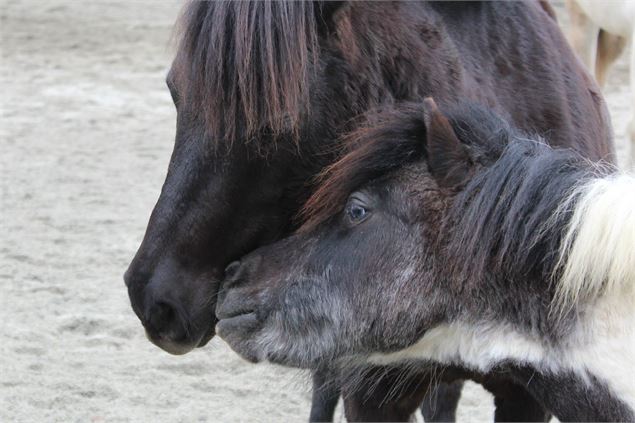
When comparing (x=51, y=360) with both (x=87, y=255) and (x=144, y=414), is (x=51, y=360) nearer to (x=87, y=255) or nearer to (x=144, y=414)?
(x=144, y=414)

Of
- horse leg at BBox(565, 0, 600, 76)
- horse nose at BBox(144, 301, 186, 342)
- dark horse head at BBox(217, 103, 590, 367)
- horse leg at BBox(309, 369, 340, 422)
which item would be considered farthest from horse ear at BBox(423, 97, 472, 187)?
horse leg at BBox(565, 0, 600, 76)

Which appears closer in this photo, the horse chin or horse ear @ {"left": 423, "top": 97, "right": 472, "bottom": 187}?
horse ear @ {"left": 423, "top": 97, "right": 472, "bottom": 187}

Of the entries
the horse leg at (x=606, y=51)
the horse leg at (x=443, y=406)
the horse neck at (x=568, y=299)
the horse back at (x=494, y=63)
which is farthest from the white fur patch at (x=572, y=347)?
the horse leg at (x=606, y=51)

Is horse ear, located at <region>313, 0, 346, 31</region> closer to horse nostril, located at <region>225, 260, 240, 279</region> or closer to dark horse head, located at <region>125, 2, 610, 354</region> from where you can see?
dark horse head, located at <region>125, 2, 610, 354</region>

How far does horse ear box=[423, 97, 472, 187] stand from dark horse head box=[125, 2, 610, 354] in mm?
255

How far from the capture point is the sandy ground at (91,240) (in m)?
3.89

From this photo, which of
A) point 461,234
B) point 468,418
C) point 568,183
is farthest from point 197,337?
point 468,418

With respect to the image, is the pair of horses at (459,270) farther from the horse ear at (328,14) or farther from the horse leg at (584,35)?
the horse leg at (584,35)

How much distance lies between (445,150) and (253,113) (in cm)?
42

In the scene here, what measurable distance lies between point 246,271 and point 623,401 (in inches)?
32.4

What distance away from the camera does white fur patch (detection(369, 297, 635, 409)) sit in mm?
2094

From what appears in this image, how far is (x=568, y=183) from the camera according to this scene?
2.16 metres

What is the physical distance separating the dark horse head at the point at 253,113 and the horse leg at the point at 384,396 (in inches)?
14.7

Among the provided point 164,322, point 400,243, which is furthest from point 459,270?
point 164,322
